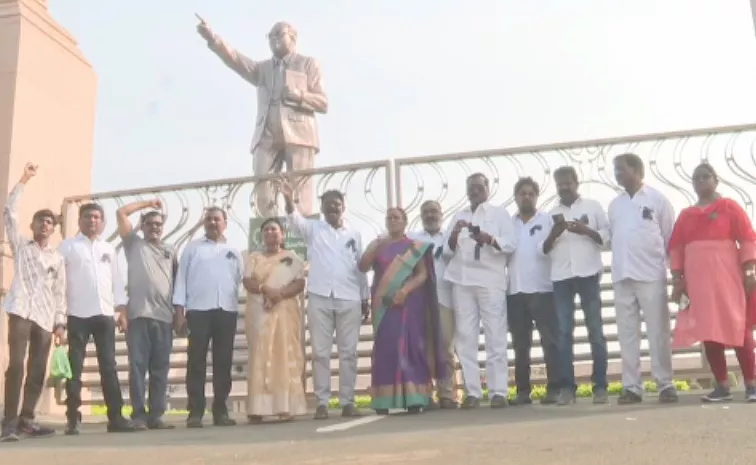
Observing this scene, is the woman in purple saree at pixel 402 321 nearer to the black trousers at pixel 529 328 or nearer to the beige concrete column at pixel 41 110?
the black trousers at pixel 529 328

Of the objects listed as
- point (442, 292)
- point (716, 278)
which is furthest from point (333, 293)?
point (716, 278)

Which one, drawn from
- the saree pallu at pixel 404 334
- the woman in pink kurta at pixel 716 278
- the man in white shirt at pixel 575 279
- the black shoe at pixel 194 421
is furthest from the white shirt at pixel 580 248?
the black shoe at pixel 194 421

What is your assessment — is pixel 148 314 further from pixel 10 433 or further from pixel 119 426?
pixel 10 433

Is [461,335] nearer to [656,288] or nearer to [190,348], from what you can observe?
[656,288]

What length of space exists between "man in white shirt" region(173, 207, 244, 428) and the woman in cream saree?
17cm

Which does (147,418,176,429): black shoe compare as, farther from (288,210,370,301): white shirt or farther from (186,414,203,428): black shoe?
(288,210,370,301): white shirt

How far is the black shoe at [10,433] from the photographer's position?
16.9ft

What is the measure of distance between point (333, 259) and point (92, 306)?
1.76m

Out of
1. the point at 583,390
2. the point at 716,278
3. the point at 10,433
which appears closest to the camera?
the point at 10,433

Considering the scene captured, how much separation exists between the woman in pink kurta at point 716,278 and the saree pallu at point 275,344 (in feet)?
8.77

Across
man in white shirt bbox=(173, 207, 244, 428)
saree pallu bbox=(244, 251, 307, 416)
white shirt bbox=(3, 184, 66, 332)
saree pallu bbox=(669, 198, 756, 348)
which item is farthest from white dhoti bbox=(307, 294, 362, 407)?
saree pallu bbox=(669, 198, 756, 348)

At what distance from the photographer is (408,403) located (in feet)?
19.7

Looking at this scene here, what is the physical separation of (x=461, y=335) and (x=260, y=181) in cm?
367

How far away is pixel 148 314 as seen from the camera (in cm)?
616
